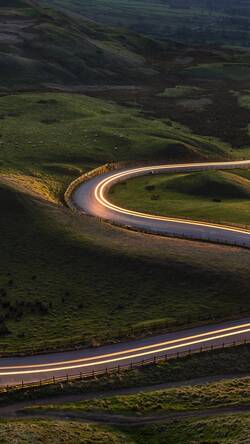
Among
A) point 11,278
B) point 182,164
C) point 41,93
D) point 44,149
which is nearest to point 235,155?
point 182,164

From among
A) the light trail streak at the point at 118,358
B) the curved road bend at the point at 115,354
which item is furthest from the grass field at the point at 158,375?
the light trail streak at the point at 118,358

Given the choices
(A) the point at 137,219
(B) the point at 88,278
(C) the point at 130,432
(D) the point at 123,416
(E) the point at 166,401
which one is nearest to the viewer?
(C) the point at 130,432

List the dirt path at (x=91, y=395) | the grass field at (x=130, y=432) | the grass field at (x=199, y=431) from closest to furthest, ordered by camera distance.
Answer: the grass field at (x=130, y=432), the grass field at (x=199, y=431), the dirt path at (x=91, y=395)

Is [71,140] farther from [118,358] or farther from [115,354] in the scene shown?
[118,358]

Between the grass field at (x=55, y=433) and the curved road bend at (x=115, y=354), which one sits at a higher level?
the grass field at (x=55, y=433)

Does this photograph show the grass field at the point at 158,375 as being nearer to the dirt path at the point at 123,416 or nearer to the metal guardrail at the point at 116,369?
the metal guardrail at the point at 116,369

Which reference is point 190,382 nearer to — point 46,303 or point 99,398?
point 99,398

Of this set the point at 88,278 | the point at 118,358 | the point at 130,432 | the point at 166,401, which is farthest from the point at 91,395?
the point at 88,278
